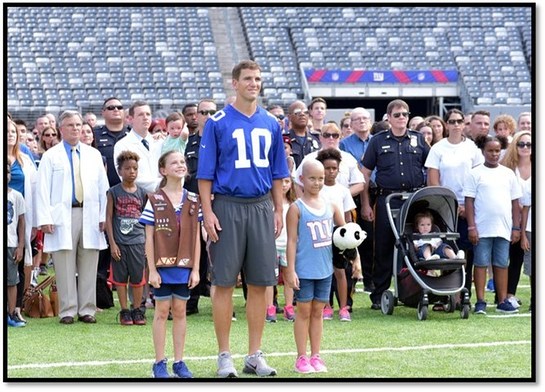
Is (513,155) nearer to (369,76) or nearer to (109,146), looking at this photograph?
(109,146)

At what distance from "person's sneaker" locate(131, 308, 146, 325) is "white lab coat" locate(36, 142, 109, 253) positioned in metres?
0.64

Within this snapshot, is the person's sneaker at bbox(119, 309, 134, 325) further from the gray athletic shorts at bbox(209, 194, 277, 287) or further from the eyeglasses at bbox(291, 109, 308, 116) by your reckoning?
the gray athletic shorts at bbox(209, 194, 277, 287)

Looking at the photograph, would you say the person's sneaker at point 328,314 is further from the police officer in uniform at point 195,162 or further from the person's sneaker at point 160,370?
the person's sneaker at point 160,370

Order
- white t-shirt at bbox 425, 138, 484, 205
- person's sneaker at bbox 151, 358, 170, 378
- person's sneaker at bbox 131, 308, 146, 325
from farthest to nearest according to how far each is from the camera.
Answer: white t-shirt at bbox 425, 138, 484, 205 < person's sneaker at bbox 131, 308, 146, 325 < person's sneaker at bbox 151, 358, 170, 378

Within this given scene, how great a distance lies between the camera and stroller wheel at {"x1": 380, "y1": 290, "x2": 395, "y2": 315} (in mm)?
9688

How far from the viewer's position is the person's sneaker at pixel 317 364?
679 cm

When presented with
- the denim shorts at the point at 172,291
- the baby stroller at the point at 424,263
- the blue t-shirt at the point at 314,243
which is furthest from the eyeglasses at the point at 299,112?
the denim shorts at the point at 172,291

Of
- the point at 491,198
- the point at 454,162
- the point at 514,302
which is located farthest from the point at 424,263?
the point at 454,162

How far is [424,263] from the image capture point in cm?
935

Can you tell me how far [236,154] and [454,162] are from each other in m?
4.12

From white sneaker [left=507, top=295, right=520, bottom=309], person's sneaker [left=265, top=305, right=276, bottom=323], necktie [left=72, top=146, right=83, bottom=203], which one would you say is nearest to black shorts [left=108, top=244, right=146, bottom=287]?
necktie [left=72, top=146, right=83, bottom=203]

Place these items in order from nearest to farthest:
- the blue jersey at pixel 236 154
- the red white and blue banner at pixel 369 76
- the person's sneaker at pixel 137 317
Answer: the blue jersey at pixel 236 154, the person's sneaker at pixel 137 317, the red white and blue banner at pixel 369 76

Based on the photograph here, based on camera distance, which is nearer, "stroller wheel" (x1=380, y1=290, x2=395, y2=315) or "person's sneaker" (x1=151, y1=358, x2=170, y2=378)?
"person's sneaker" (x1=151, y1=358, x2=170, y2=378)

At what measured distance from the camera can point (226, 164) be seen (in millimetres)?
6605
